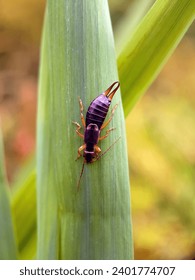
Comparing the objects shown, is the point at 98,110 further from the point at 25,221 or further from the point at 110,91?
the point at 25,221

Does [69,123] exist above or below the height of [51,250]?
above

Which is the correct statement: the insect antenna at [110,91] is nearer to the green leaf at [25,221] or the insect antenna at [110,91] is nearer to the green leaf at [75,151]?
the green leaf at [75,151]

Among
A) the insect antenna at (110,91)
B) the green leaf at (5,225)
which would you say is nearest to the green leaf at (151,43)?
the insect antenna at (110,91)

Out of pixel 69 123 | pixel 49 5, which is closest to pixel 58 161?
pixel 69 123

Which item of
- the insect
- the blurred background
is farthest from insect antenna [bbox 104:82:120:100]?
the blurred background

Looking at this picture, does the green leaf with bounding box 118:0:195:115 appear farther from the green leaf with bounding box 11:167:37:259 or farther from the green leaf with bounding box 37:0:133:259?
the green leaf with bounding box 11:167:37:259

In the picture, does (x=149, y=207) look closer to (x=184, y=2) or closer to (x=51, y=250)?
(x=51, y=250)

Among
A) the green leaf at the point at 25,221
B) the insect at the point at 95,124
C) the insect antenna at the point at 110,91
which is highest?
the insect antenna at the point at 110,91
